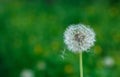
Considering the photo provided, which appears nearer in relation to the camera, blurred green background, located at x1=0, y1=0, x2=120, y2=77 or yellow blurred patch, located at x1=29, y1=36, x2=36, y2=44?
blurred green background, located at x1=0, y1=0, x2=120, y2=77

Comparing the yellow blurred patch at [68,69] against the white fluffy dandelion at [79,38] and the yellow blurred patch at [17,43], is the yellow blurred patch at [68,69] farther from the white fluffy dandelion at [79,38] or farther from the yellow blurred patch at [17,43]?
the white fluffy dandelion at [79,38]

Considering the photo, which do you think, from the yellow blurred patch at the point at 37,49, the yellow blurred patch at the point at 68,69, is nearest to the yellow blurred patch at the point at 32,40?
the yellow blurred patch at the point at 37,49

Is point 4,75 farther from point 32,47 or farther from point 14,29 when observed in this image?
point 14,29

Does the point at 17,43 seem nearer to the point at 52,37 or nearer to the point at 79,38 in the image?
the point at 52,37

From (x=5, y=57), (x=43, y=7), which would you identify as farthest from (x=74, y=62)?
(x=43, y=7)

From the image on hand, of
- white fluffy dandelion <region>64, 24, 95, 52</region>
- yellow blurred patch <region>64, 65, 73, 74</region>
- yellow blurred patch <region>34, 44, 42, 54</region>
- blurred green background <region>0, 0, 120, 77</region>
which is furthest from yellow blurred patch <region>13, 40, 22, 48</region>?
white fluffy dandelion <region>64, 24, 95, 52</region>

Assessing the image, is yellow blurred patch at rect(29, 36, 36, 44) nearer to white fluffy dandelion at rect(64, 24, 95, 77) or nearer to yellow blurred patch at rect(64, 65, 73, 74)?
yellow blurred patch at rect(64, 65, 73, 74)
